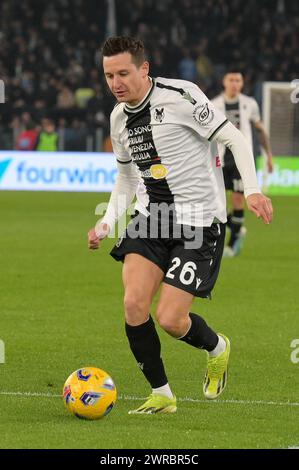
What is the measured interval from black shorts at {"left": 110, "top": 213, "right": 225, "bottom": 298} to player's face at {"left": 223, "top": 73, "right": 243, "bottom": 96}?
8.31m

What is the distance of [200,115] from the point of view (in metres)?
6.52

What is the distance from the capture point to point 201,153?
669cm

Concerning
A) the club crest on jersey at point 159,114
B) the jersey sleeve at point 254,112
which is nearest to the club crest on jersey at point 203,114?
the club crest on jersey at point 159,114

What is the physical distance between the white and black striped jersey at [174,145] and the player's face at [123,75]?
194 mm

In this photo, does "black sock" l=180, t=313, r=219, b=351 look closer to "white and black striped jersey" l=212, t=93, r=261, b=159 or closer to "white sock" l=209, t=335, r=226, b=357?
"white sock" l=209, t=335, r=226, b=357

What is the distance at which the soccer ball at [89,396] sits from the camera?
6.20 m


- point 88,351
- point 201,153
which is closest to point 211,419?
point 201,153

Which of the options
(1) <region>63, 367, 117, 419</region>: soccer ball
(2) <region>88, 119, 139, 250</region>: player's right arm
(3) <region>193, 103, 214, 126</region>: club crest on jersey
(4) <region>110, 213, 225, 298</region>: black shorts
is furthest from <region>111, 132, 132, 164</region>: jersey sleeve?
(1) <region>63, 367, 117, 419</region>: soccer ball

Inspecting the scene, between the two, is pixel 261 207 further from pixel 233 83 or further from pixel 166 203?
pixel 233 83

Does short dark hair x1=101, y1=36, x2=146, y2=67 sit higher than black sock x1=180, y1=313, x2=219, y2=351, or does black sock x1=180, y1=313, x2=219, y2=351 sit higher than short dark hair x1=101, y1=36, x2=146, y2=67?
short dark hair x1=101, y1=36, x2=146, y2=67

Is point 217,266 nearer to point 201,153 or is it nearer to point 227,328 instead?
point 201,153

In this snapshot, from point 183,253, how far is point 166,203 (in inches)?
13.6

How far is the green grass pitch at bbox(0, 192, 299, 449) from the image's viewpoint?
19.3 ft

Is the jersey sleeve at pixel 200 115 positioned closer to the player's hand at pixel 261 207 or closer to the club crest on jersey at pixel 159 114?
the club crest on jersey at pixel 159 114
